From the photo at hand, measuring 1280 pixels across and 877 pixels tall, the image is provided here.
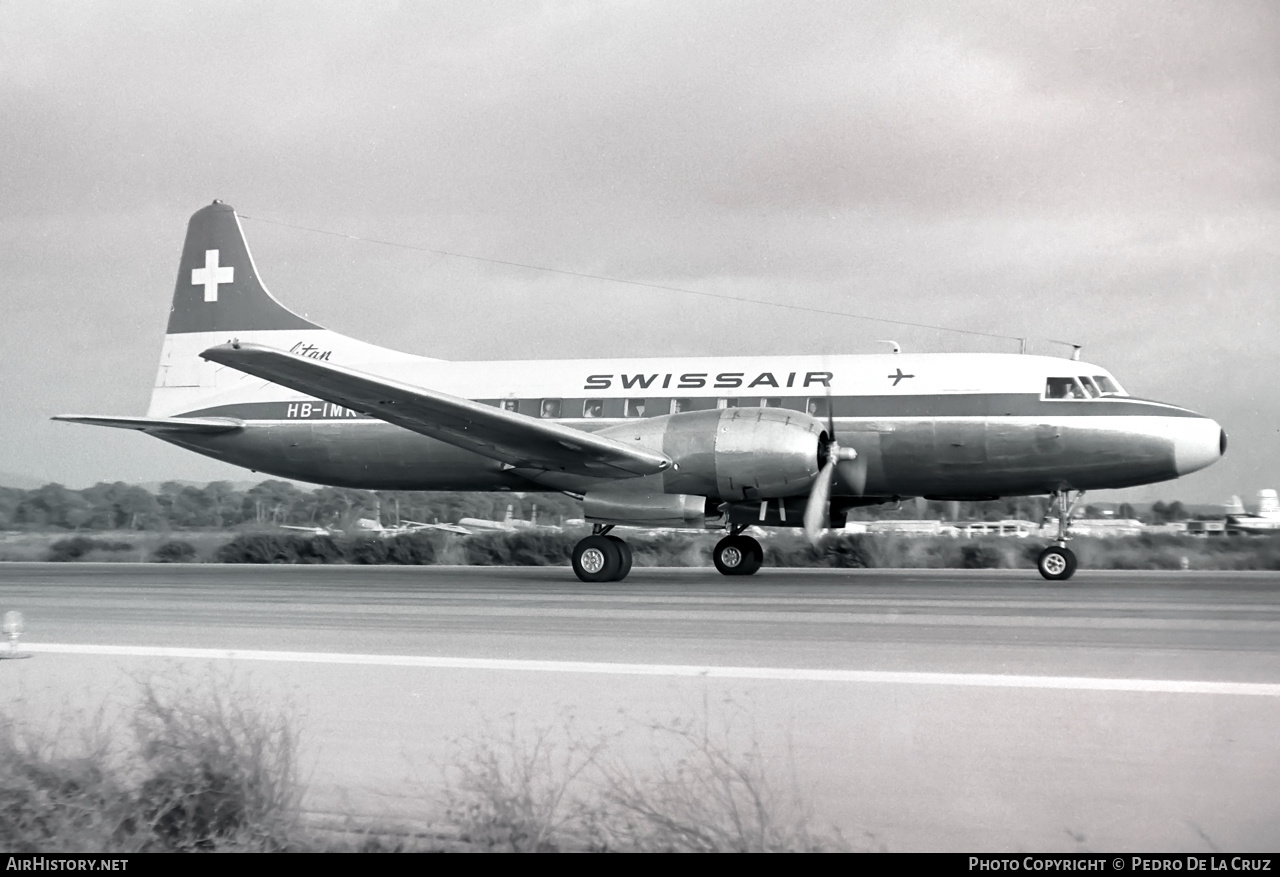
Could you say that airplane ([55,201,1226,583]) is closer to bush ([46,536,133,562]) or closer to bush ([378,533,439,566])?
bush ([378,533,439,566])

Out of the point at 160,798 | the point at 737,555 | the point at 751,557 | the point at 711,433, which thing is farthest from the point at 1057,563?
the point at 160,798

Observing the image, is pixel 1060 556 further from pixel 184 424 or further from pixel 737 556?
pixel 184 424

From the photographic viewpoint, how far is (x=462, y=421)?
1573 cm

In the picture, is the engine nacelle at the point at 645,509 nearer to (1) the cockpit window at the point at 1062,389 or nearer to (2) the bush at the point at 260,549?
(1) the cockpit window at the point at 1062,389

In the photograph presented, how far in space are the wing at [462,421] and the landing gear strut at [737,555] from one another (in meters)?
3.37

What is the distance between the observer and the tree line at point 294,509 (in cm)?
1750

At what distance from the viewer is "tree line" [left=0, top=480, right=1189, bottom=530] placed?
17502 millimetres

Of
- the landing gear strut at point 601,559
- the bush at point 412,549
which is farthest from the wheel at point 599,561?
the bush at point 412,549

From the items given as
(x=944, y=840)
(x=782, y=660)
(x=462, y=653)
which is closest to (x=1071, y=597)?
(x=782, y=660)

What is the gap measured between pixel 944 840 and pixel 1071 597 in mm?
9431

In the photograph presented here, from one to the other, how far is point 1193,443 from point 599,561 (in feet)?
28.0

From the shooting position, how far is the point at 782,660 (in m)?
8.10

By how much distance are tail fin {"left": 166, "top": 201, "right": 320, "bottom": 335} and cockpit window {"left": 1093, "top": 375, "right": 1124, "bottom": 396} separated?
46.5 ft
